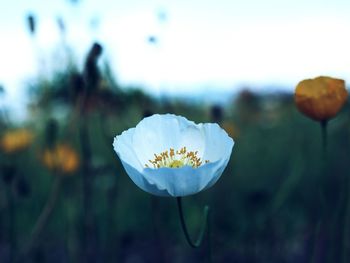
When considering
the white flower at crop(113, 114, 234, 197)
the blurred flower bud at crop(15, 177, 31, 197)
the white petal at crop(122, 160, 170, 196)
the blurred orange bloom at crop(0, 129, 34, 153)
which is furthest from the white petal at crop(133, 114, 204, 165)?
the blurred orange bloom at crop(0, 129, 34, 153)

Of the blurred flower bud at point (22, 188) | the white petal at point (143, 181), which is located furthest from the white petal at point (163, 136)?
the blurred flower bud at point (22, 188)

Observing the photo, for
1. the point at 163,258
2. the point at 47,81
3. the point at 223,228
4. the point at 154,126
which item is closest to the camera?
the point at 154,126

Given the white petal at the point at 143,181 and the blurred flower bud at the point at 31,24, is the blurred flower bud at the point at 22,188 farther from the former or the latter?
the white petal at the point at 143,181

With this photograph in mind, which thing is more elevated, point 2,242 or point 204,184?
point 204,184

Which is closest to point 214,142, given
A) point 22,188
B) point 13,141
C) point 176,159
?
point 176,159

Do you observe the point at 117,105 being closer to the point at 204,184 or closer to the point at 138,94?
the point at 138,94

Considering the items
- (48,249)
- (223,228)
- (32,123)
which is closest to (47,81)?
(48,249)

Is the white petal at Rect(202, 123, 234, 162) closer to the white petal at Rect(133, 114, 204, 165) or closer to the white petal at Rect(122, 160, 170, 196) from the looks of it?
the white petal at Rect(133, 114, 204, 165)

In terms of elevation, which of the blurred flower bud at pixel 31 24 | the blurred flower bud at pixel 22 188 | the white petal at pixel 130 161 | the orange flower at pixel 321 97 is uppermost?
the blurred flower bud at pixel 31 24
